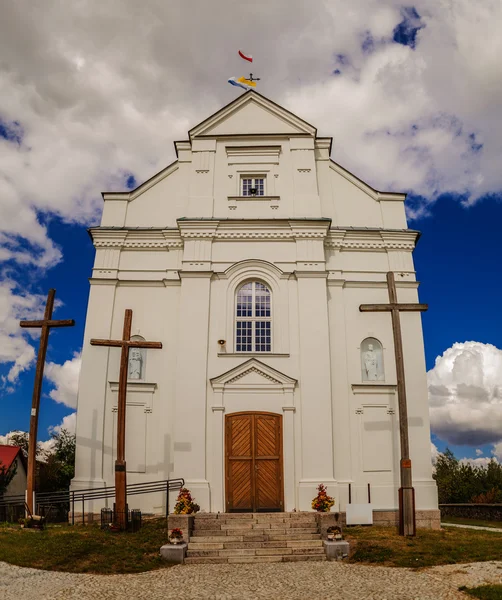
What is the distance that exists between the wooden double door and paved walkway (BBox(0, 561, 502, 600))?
495 centimetres

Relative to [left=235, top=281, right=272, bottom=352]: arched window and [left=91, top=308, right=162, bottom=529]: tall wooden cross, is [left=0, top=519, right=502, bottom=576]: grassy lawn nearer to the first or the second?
[left=91, top=308, right=162, bottom=529]: tall wooden cross

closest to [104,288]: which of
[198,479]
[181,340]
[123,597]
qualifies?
[181,340]

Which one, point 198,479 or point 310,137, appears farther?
point 310,137

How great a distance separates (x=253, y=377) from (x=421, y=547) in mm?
7043

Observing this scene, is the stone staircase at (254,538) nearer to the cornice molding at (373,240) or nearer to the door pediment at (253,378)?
the door pediment at (253,378)

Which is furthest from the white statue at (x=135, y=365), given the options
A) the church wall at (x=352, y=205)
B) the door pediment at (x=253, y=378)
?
the church wall at (x=352, y=205)

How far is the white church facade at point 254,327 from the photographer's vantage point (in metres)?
17.1

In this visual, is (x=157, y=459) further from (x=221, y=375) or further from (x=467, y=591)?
(x=467, y=591)

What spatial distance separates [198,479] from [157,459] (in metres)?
1.71

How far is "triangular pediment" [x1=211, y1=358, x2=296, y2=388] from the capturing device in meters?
17.6

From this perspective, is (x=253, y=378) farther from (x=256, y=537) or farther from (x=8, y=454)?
(x=8, y=454)

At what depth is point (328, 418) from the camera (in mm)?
17250

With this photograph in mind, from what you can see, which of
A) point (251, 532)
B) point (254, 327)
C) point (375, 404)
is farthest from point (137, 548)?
point (375, 404)

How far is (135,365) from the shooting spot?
18625mm
